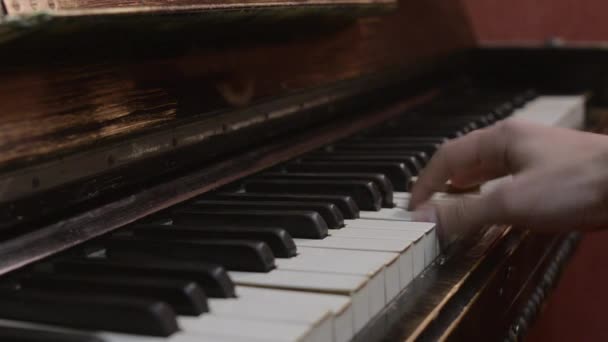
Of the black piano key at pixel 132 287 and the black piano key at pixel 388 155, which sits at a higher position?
the black piano key at pixel 388 155

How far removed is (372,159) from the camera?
4.49 feet

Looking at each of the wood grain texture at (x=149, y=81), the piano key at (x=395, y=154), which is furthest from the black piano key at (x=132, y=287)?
the piano key at (x=395, y=154)

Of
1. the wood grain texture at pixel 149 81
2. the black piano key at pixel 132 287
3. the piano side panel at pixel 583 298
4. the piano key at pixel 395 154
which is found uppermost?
the wood grain texture at pixel 149 81

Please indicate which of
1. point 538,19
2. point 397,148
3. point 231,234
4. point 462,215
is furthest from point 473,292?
point 538,19

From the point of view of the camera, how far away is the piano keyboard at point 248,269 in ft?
2.26

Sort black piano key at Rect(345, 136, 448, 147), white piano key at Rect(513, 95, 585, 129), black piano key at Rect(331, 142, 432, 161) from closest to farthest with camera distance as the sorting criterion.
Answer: black piano key at Rect(331, 142, 432, 161) < black piano key at Rect(345, 136, 448, 147) < white piano key at Rect(513, 95, 585, 129)

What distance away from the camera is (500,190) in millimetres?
1003

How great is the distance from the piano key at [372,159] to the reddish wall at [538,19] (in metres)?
1.72

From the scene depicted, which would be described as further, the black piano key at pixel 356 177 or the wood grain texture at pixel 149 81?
the black piano key at pixel 356 177

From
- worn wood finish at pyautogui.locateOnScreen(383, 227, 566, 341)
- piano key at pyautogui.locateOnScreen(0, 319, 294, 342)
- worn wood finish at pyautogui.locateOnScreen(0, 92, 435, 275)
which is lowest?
worn wood finish at pyautogui.locateOnScreen(383, 227, 566, 341)

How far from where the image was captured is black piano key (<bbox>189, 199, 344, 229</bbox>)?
1.03 meters

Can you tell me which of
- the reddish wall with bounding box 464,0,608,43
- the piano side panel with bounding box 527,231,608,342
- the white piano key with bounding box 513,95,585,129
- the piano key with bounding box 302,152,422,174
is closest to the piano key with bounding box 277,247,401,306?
the piano key with bounding box 302,152,422,174

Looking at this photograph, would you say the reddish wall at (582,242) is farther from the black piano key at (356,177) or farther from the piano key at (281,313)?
the piano key at (281,313)

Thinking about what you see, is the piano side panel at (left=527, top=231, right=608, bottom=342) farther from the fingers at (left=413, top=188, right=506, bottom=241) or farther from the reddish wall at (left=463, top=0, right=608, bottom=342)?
the fingers at (left=413, top=188, right=506, bottom=241)
